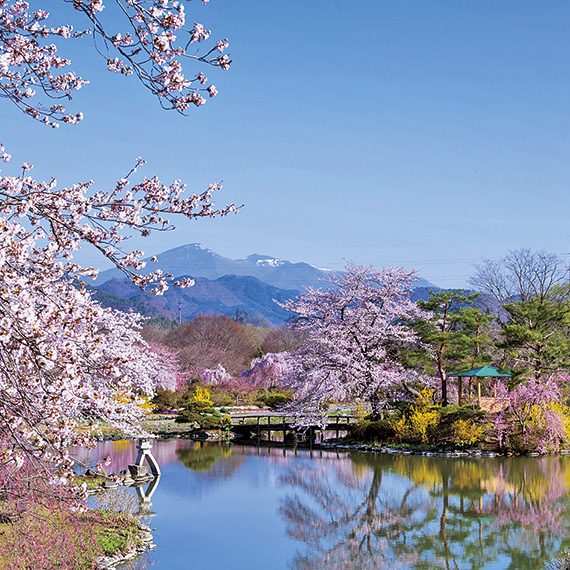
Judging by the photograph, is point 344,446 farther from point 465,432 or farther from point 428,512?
point 428,512

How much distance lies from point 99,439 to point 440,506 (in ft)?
42.6

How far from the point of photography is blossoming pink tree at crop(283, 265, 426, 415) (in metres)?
23.2

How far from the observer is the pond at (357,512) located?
10320mm

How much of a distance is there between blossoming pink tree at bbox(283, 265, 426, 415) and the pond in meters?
3.27

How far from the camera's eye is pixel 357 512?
44.3 feet

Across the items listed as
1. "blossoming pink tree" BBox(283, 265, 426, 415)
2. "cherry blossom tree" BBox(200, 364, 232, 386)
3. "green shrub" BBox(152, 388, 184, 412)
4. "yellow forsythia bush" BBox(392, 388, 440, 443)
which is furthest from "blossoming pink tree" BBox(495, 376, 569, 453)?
"cherry blossom tree" BBox(200, 364, 232, 386)

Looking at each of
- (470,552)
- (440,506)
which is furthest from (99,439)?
(470,552)

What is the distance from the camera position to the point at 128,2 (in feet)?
10.5

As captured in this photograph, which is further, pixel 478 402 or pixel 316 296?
pixel 316 296

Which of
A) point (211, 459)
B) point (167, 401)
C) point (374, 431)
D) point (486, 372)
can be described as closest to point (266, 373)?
point (167, 401)

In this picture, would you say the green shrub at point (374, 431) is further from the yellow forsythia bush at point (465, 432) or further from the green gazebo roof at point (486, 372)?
the green gazebo roof at point (486, 372)

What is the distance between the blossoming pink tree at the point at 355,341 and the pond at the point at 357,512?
3.27 metres

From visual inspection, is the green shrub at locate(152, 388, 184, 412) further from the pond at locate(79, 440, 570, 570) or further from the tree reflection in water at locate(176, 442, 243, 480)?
the pond at locate(79, 440, 570, 570)

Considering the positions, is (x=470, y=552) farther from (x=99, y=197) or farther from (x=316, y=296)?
(x=316, y=296)
